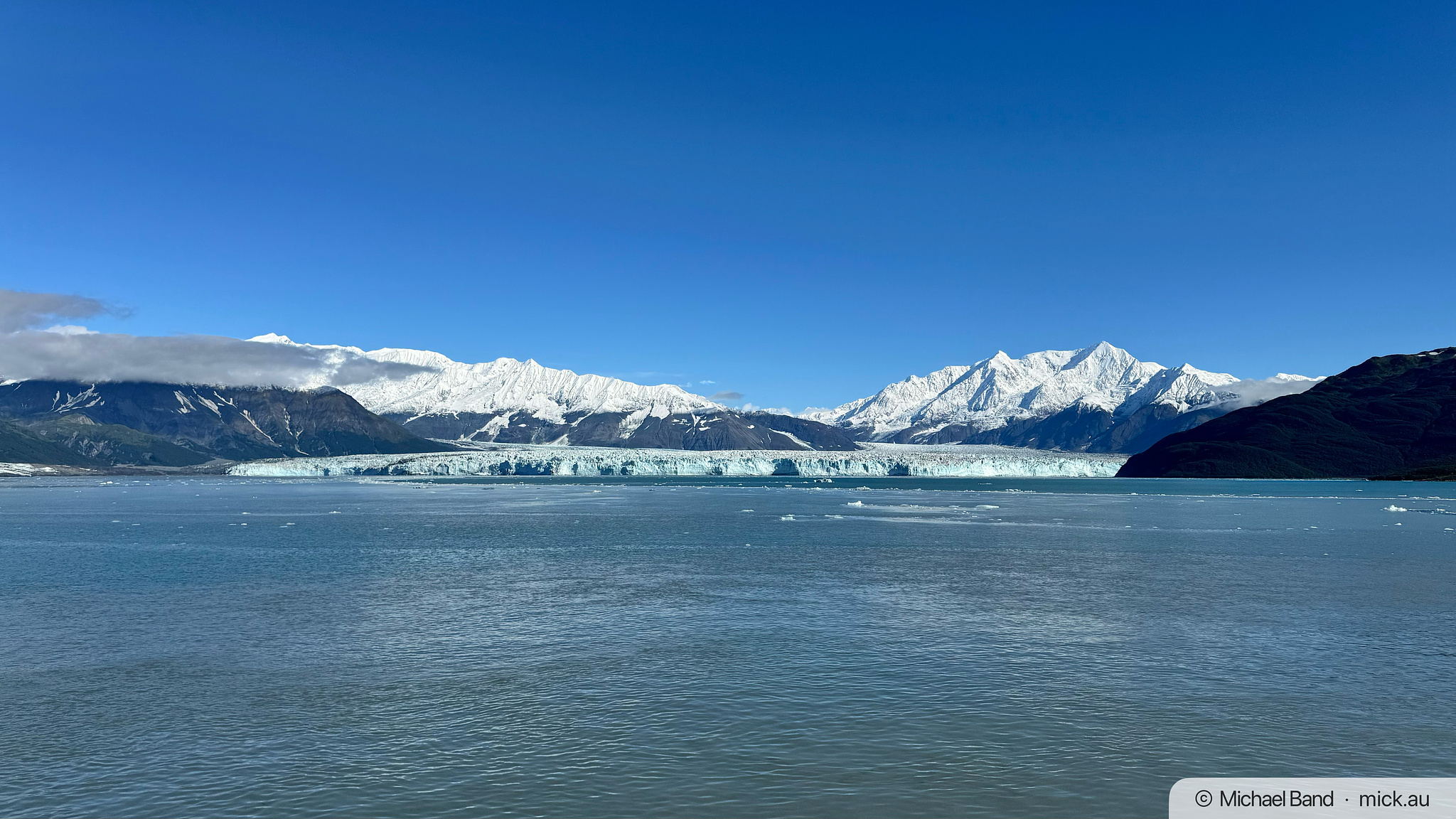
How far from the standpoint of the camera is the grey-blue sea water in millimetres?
15617

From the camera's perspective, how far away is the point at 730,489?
16138 cm

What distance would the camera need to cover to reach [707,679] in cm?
2280

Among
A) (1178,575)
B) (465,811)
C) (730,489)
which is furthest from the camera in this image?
(730,489)

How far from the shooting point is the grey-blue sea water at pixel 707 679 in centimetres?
1562

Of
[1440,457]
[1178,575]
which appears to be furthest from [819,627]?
[1440,457]

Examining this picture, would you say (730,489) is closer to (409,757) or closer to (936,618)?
(936,618)

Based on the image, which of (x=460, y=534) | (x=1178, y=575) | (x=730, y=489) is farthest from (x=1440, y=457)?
(x=460, y=534)

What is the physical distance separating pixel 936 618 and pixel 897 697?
1089cm

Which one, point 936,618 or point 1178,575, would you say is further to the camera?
point 1178,575

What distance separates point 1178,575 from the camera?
4303cm

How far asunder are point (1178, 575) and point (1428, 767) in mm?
28145

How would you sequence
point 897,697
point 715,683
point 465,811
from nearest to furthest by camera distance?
point 465,811
point 897,697
point 715,683

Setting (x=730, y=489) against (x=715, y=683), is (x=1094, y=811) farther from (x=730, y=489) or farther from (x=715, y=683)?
(x=730, y=489)

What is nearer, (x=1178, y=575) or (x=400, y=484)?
(x=1178, y=575)
